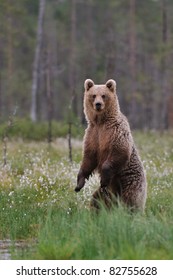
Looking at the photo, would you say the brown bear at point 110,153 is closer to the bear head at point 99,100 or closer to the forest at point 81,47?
the bear head at point 99,100

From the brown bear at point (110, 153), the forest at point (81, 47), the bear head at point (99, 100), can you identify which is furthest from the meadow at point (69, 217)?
the forest at point (81, 47)

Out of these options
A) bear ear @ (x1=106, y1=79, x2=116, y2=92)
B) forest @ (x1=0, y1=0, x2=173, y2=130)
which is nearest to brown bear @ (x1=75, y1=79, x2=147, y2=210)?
bear ear @ (x1=106, y1=79, x2=116, y2=92)

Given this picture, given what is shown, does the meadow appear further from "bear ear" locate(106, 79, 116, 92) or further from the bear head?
"bear ear" locate(106, 79, 116, 92)

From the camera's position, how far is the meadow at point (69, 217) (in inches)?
295

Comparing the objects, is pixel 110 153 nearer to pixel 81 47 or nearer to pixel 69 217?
pixel 69 217

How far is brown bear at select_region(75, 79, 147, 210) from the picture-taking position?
977cm

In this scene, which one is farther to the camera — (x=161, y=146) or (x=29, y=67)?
(x=29, y=67)

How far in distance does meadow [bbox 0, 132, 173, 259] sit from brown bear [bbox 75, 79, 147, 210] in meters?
0.37

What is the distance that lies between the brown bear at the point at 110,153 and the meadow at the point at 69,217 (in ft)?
1.23

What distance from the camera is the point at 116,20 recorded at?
56375 millimetres

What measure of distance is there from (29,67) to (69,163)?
1805 inches
